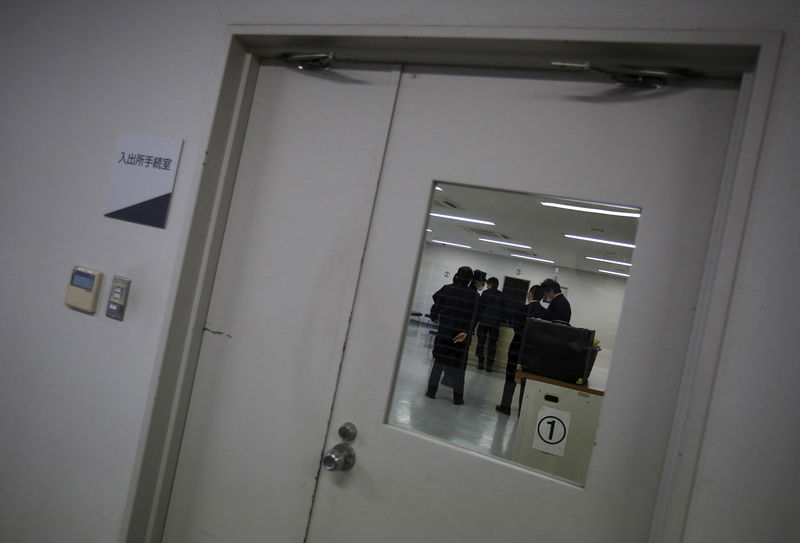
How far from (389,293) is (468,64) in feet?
2.30

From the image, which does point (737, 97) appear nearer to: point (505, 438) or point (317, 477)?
point (505, 438)

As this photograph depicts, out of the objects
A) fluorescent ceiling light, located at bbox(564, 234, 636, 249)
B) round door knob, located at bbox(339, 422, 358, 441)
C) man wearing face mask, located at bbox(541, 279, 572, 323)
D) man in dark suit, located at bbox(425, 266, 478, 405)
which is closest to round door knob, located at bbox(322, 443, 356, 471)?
round door knob, located at bbox(339, 422, 358, 441)

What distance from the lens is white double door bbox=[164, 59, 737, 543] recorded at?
1156mm

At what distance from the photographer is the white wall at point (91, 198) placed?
149 centimetres

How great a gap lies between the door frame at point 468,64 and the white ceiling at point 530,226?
226 mm

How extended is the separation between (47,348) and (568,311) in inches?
69.0

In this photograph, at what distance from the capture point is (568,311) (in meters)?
1.26

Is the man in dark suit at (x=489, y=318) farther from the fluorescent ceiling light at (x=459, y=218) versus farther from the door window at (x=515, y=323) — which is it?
the fluorescent ceiling light at (x=459, y=218)

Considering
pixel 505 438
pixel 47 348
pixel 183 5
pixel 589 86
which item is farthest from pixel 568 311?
pixel 47 348

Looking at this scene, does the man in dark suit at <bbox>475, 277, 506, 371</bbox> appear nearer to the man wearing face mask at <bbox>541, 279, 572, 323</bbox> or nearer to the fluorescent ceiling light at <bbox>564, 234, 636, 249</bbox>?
the man wearing face mask at <bbox>541, 279, 572, 323</bbox>

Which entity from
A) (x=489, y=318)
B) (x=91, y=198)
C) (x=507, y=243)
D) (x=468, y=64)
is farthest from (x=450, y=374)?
(x=91, y=198)

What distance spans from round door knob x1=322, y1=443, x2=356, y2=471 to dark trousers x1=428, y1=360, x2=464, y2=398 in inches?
11.5

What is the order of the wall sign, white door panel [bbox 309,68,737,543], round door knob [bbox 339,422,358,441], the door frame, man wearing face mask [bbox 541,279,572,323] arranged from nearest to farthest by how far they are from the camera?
the door frame → white door panel [bbox 309,68,737,543] → man wearing face mask [bbox 541,279,572,323] → round door knob [bbox 339,422,358,441] → the wall sign

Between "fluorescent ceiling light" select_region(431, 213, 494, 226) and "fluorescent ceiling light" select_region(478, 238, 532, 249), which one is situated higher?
"fluorescent ceiling light" select_region(431, 213, 494, 226)
